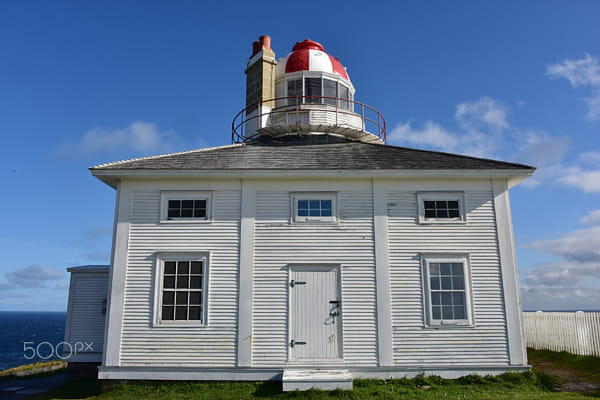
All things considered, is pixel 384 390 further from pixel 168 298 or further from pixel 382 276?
pixel 168 298

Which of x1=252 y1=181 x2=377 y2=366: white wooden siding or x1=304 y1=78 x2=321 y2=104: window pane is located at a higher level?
x1=304 y1=78 x2=321 y2=104: window pane

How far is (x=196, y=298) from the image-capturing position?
427 inches

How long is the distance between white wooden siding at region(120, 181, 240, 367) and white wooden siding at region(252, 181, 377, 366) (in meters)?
0.66

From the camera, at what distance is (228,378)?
33.9 feet

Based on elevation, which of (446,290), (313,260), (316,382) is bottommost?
(316,382)

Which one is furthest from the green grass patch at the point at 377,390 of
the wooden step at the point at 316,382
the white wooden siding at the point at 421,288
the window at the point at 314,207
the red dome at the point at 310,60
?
the red dome at the point at 310,60

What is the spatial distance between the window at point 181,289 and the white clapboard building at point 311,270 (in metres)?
0.03

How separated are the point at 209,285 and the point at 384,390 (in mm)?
4715

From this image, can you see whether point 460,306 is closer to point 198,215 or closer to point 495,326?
point 495,326

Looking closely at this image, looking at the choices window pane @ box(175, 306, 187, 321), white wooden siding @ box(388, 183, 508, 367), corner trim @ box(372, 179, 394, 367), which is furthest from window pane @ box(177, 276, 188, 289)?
white wooden siding @ box(388, 183, 508, 367)

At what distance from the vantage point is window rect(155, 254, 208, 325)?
1077cm

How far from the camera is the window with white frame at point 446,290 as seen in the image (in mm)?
10719

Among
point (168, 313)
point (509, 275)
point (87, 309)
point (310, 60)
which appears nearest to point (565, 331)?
point (509, 275)

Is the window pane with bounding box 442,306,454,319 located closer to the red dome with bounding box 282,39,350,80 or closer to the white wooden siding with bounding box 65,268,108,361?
the white wooden siding with bounding box 65,268,108,361
